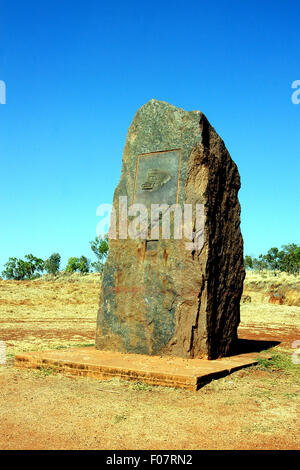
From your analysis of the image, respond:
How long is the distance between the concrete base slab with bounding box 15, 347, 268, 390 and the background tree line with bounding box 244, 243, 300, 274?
46578 millimetres

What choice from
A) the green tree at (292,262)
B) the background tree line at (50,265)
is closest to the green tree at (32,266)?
the background tree line at (50,265)

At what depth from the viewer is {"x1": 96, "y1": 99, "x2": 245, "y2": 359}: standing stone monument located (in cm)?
579

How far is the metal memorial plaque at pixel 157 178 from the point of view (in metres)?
6.12

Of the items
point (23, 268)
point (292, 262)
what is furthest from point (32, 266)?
point (292, 262)

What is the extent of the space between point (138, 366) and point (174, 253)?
60.8 inches

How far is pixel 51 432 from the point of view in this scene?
3346 mm

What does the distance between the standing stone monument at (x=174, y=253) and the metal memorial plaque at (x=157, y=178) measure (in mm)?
14

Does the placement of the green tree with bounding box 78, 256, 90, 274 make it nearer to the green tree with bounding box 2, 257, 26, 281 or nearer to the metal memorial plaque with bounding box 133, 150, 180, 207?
the green tree with bounding box 2, 257, 26, 281

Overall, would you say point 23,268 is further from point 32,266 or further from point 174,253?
point 174,253

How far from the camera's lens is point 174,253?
5910 millimetres

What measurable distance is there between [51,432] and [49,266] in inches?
2275

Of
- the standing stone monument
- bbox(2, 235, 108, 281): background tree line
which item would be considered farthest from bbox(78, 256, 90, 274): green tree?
the standing stone monument

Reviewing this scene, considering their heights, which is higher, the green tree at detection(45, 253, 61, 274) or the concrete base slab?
the green tree at detection(45, 253, 61, 274)
